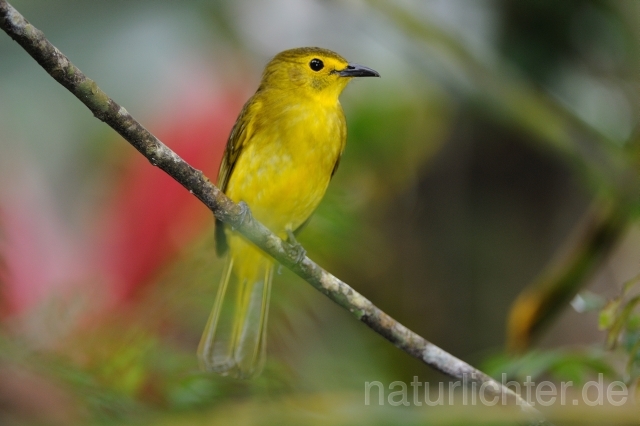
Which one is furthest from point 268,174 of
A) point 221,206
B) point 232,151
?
point 221,206

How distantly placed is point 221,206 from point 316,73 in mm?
1258

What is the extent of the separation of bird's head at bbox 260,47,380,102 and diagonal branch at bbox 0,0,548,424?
967 mm

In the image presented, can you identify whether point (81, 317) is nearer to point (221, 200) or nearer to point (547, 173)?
point (221, 200)

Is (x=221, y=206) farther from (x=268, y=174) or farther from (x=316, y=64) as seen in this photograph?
(x=316, y=64)

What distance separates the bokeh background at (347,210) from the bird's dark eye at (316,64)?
0.27 meters

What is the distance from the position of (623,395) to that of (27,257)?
1796 millimetres

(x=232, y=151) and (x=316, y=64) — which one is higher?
(x=316, y=64)

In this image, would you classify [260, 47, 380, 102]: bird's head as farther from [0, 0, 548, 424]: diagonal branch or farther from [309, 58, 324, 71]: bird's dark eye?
[0, 0, 548, 424]: diagonal branch

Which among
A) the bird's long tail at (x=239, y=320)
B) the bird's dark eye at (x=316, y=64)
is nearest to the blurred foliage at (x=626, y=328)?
the bird's long tail at (x=239, y=320)

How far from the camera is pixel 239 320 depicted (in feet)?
10.0

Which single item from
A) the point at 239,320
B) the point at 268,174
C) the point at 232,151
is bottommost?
the point at 239,320

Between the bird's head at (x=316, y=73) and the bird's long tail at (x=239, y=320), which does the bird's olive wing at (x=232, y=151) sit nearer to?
the bird's long tail at (x=239, y=320)

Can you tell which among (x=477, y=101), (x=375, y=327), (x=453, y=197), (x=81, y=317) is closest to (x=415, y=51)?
(x=477, y=101)

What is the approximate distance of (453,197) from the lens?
4359 millimetres
